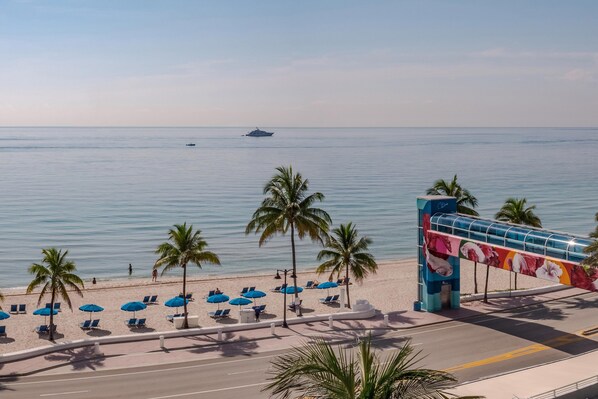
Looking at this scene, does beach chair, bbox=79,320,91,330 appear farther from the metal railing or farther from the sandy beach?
the metal railing

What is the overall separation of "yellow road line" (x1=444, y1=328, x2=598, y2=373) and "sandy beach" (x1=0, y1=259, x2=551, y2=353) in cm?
1461

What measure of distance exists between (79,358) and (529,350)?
2520 cm

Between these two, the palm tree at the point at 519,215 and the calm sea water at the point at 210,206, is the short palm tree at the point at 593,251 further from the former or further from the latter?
the calm sea water at the point at 210,206

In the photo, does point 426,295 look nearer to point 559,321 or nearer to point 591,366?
point 559,321

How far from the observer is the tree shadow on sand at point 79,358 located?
3488 centimetres

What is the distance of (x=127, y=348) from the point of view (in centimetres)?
3788

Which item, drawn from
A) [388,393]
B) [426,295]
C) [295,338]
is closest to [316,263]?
[426,295]

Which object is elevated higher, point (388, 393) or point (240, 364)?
point (388, 393)

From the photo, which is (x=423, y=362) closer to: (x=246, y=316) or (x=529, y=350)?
(x=529, y=350)

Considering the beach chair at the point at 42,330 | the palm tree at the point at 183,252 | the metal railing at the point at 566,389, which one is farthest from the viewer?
the beach chair at the point at 42,330

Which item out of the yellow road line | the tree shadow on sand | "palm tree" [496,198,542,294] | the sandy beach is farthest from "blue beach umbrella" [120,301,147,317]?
"palm tree" [496,198,542,294]

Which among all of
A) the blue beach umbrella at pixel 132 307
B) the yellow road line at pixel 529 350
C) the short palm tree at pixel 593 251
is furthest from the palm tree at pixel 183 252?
the short palm tree at pixel 593 251

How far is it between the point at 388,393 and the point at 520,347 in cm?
2761

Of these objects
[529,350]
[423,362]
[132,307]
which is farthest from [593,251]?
[132,307]
